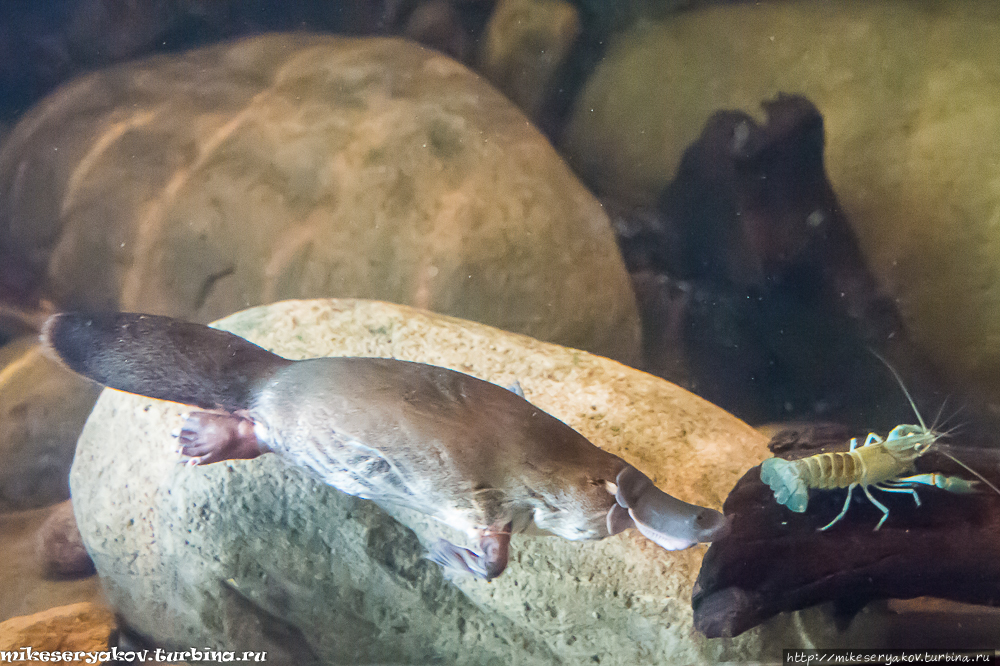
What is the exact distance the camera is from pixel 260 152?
2768 millimetres

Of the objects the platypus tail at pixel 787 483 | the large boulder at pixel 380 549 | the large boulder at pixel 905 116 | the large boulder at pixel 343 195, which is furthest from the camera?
the large boulder at pixel 343 195

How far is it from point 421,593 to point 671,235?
1759mm

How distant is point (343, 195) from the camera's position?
2.82 m

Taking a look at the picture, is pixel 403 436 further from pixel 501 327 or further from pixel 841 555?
pixel 501 327

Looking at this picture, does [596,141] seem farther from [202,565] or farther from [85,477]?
[85,477]

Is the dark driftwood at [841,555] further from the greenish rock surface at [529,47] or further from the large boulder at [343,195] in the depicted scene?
the greenish rock surface at [529,47]

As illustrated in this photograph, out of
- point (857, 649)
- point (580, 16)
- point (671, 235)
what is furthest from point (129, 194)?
point (857, 649)

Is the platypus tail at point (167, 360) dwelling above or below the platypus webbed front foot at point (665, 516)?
above

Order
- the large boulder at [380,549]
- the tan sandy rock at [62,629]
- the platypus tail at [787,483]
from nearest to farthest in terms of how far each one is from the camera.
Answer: the platypus tail at [787,483] < the large boulder at [380,549] < the tan sandy rock at [62,629]

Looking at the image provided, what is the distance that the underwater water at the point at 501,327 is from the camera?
1.50 meters

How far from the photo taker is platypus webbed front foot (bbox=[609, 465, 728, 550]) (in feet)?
4.25

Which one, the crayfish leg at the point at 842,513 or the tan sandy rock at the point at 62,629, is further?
the tan sandy rock at the point at 62,629

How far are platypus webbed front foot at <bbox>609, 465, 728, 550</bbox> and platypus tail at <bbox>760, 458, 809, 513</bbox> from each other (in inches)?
10.7

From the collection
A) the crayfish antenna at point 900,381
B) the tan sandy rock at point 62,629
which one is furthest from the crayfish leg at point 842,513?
the tan sandy rock at point 62,629
